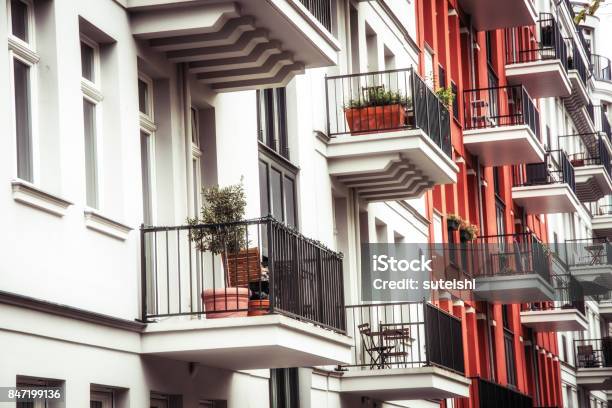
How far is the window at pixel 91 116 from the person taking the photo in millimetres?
14320

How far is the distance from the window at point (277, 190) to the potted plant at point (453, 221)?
11144mm

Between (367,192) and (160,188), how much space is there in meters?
8.60

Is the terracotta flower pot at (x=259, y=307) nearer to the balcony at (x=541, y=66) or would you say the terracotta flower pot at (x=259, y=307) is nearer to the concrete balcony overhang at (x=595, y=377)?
the balcony at (x=541, y=66)

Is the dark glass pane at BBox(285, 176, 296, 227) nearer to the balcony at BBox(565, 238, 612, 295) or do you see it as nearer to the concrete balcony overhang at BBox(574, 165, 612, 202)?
the balcony at BBox(565, 238, 612, 295)

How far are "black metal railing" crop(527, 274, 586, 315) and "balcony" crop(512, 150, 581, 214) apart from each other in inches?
79.1

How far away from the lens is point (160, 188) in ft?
52.2

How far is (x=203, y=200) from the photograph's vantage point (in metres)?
16.8

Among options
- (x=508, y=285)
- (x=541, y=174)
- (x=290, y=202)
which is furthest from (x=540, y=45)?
(x=290, y=202)

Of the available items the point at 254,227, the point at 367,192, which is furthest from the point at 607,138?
the point at 254,227

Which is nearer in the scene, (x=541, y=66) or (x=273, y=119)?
(x=273, y=119)

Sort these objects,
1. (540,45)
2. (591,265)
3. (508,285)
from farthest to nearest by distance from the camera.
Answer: (591,265) → (540,45) → (508,285)

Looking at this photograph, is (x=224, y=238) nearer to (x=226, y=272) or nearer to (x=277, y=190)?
(x=226, y=272)

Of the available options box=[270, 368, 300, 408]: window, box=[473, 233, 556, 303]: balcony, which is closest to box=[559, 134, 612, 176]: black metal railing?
box=[473, 233, 556, 303]: balcony

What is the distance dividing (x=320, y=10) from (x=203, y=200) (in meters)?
4.48
